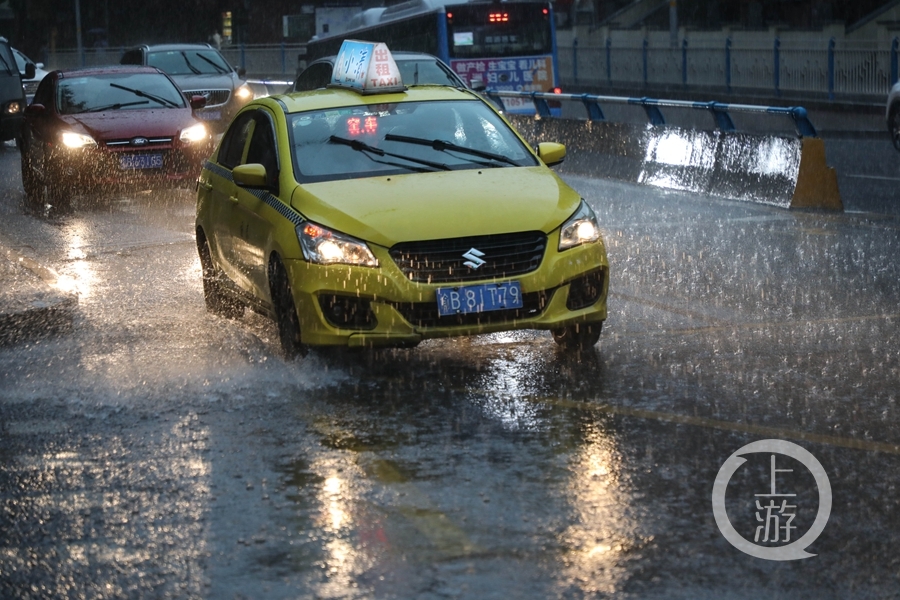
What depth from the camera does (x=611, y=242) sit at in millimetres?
12750

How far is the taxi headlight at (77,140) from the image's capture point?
55.7 feet

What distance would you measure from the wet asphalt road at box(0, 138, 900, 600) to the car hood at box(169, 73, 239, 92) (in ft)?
55.5

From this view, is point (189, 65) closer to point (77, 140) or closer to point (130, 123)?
point (130, 123)

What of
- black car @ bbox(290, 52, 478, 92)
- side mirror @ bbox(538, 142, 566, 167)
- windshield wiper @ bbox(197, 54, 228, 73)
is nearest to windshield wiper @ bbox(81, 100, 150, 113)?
black car @ bbox(290, 52, 478, 92)

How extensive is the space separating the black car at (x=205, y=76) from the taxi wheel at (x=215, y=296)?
16.9m

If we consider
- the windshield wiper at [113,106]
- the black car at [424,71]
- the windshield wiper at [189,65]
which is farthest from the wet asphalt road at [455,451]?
the windshield wiper at [189,65]

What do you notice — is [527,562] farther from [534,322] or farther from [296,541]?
[534,322]

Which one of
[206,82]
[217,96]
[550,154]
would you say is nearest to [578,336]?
[550,154]

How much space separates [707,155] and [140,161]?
Answer: 6.61 metres

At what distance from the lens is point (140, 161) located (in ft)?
55.9

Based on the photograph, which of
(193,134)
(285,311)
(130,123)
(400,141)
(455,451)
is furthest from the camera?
(193,134)

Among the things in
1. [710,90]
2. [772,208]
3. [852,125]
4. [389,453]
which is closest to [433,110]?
[389,453]

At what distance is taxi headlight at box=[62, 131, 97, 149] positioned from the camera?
16969 mm

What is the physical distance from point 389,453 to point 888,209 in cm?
993
